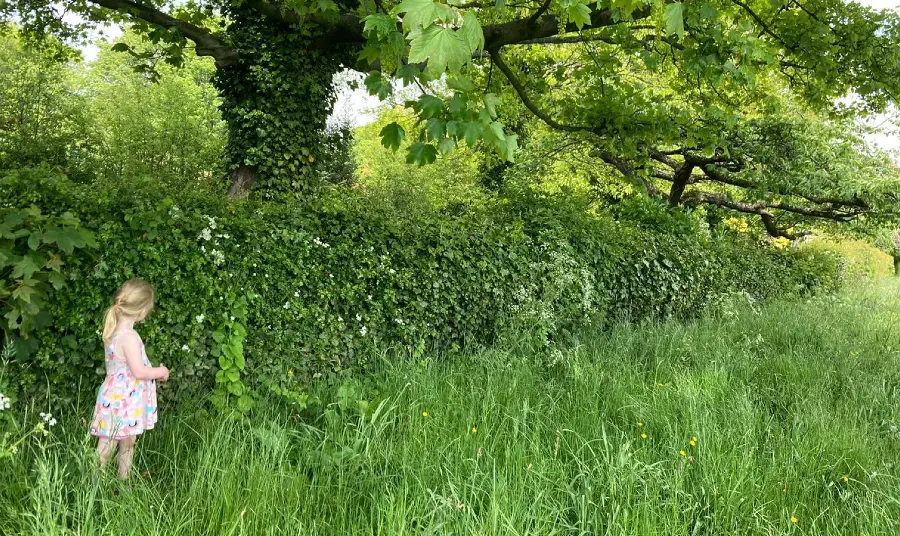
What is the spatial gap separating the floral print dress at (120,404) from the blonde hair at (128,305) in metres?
0.06

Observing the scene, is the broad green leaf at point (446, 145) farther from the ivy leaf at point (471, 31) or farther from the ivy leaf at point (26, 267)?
the ivy leaf at point (26, 267)

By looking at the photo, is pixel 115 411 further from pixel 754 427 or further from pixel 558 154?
pixel 558 154

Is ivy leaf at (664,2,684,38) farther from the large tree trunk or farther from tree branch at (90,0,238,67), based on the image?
tree branch at (90,0,238,67)

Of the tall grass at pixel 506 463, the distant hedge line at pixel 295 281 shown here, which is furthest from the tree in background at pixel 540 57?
the tall grass at pixel 506 463

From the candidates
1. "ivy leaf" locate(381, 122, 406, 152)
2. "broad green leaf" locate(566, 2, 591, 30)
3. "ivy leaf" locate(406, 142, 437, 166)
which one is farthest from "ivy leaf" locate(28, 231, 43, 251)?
"broad green leaf" locate(566, 2, 591, 30)

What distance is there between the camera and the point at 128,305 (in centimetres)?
303

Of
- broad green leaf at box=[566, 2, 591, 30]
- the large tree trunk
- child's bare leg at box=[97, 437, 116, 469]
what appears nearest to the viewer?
child's bare leg at box=[97, 437, 116, 469]

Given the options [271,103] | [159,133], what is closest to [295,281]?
[271,103]

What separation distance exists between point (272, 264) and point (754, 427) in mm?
3818

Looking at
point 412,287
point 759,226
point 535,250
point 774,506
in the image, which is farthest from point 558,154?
point 774,506

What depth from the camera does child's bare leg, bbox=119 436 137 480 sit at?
9.37 feet

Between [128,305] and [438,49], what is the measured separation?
92.2 inches

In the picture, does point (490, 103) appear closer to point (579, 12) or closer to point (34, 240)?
point (579, 12)

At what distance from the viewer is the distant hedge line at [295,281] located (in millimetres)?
3428
